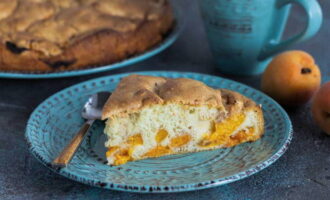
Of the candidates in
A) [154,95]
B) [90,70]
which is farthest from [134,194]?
[90,70]

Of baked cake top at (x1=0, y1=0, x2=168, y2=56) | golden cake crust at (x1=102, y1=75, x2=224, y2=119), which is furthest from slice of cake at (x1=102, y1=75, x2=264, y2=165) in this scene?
baked cake top at (x1=0, y1=0, x2=168, y2=56)

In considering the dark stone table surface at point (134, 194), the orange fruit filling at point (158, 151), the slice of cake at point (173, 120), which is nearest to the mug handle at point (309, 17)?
the dark stone table surface at point (134, 194)

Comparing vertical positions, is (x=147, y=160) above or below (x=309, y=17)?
below

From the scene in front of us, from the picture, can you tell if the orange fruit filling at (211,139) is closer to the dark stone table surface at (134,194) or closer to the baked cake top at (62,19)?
the dark stone table surface at (134,194)

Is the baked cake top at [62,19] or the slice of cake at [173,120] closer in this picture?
the slice of cake at [173,120]

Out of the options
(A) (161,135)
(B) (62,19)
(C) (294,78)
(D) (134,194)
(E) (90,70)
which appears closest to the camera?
(D) (134,194)

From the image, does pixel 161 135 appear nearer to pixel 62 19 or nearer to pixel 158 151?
pixel 158 151

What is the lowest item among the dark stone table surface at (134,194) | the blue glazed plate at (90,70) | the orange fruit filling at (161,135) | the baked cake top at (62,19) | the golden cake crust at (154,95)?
the dark stone table surface at (134,194)
